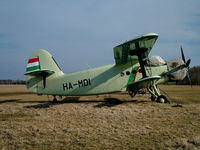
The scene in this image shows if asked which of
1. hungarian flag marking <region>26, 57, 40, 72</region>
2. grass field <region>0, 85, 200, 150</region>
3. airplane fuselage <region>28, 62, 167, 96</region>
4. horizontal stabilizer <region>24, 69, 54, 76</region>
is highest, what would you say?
hungarian flag marking <region>26, 57, 40, 72</region>

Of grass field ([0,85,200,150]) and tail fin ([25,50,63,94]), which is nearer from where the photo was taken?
grass field ([0,85,200,150])

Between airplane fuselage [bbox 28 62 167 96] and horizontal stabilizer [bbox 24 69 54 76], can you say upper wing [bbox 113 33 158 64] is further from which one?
horizontal stabilizer [bbox 24 69 54 76]

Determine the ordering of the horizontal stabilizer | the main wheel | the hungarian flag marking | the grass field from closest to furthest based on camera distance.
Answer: the grass field < the main wheel < the horizontal stabilizer < the hungarian flag marking

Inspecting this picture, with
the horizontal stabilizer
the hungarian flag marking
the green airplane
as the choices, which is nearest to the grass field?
the green airplane

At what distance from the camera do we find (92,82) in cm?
1212

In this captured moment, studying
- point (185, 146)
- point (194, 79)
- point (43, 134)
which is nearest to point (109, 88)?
point (43, 134)

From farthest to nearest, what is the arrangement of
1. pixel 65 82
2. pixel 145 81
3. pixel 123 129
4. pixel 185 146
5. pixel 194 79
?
pixel 194 79
pixel 65 82
pixel 145 81
pixel 123 129
pixel 185 146

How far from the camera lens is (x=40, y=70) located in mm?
12414

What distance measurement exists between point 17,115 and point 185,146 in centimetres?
793

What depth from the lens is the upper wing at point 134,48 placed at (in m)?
8.99

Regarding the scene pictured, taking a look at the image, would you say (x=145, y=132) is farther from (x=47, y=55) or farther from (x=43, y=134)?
(x=47, y=55)

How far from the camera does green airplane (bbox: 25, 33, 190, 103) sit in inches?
439

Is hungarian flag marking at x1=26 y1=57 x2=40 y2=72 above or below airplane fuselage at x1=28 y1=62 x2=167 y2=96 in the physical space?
above

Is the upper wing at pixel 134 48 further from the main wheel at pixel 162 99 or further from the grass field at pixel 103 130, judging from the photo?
the grass field at pixel 103 130
